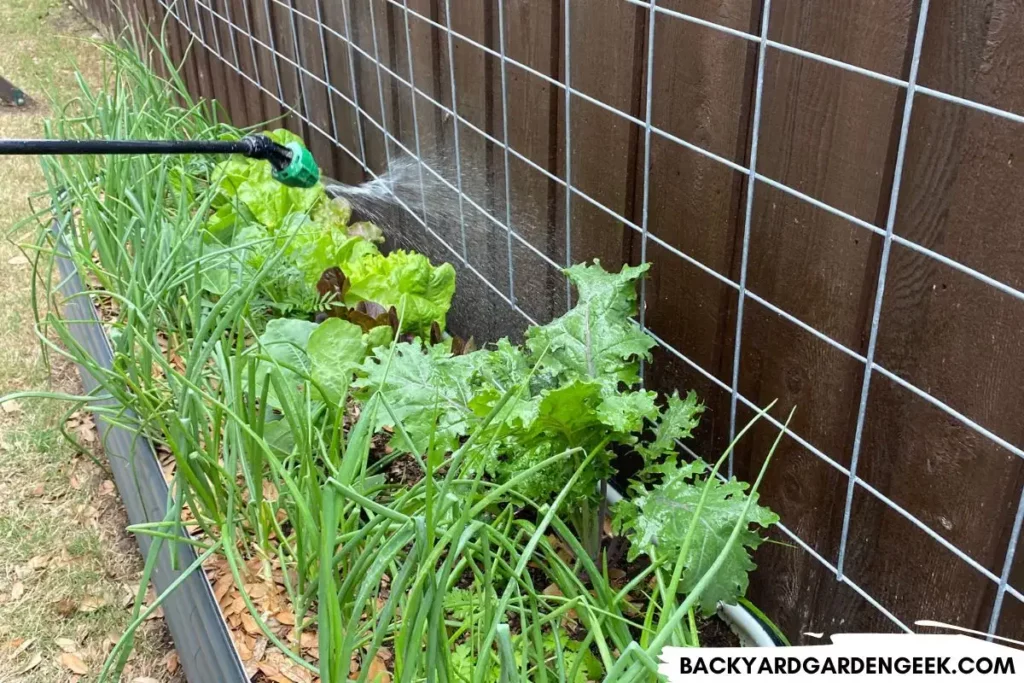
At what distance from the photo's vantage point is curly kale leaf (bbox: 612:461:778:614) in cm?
135


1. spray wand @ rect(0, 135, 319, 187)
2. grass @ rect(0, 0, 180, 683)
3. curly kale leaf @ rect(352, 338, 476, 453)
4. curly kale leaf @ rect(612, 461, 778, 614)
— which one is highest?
Result: spray wand @ rect(0, 135, 319, 187)

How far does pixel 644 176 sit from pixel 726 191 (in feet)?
0.67

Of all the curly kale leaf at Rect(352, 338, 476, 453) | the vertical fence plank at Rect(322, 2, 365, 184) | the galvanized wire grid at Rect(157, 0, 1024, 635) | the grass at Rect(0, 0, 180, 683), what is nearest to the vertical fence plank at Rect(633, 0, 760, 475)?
the galvanized wire grid at Rect(157, 0, 1024, 635)

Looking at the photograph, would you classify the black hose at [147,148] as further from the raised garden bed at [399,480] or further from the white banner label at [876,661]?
the white banner label at [876,661]

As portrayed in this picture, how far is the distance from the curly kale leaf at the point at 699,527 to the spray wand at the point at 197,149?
0.90 m

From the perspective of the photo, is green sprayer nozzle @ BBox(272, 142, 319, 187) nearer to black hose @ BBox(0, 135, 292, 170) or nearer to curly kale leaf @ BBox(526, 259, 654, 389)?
black hose @ BBox(0, 135, 292, 170)

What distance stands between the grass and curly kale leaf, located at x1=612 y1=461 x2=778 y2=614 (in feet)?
3.46

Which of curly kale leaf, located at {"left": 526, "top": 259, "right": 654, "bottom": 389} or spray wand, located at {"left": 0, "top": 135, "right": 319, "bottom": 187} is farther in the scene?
curly kale leaf, located at {"left": 526, "top": 259, "right": 654, "bottom": 389}

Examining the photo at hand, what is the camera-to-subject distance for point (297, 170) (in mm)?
1885

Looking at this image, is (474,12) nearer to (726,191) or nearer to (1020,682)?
(726,191)

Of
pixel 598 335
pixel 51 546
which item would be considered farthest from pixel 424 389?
pixel 51 546

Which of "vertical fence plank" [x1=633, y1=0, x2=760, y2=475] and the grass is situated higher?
"vertical fence plank" [x1=633, y1=0, x2=760, y2=475]

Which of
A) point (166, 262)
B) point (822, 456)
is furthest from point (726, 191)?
point (166, 262)

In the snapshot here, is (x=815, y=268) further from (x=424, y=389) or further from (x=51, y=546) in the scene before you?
(x=51, y=546)
